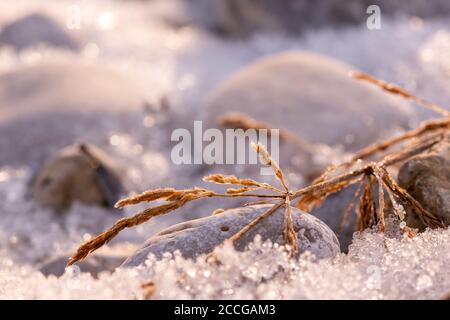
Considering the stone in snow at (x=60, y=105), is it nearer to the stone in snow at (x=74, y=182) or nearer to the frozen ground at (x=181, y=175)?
the frozen ground at (x=181, y=175)

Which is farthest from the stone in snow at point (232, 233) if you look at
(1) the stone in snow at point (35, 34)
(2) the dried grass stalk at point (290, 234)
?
(1) the stone in snow at point (35, 34)

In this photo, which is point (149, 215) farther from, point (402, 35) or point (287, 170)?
point (402, 35)

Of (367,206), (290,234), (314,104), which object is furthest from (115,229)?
(314,104)

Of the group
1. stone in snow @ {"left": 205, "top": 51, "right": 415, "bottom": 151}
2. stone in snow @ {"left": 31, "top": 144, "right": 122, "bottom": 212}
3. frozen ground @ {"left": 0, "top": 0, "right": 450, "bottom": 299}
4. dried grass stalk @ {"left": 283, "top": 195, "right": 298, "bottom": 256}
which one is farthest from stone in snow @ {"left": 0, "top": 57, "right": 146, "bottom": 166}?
dried grass stalk @ {"left": 283, "top": 195, "right": 298, "bottom": 256}

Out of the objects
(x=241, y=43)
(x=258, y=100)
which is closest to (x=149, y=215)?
(x=258, y=100)

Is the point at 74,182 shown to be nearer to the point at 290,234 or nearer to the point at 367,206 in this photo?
the point at 367,206

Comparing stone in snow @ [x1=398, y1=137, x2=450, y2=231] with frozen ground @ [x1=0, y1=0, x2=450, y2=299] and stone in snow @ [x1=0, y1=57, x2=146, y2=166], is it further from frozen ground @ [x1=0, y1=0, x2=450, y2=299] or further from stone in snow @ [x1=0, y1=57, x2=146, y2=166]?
stone in snow @ [x1=0, y1=57, x2=146, y2=166]
